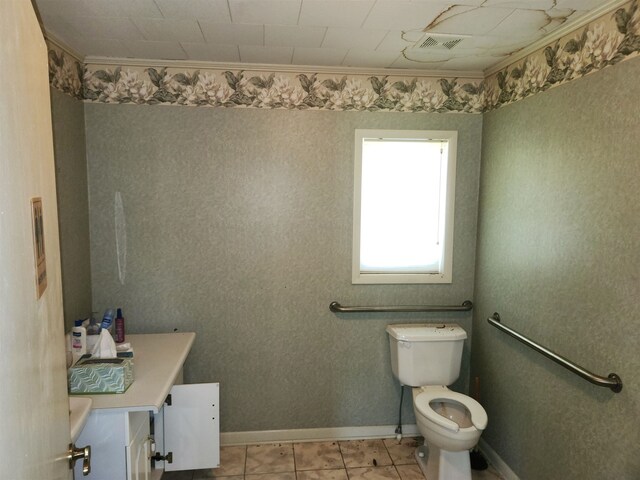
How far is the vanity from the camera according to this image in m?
1.64

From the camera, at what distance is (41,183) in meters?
0.85

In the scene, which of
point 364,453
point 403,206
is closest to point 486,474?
point 364,453

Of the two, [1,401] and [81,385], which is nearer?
[1,401]

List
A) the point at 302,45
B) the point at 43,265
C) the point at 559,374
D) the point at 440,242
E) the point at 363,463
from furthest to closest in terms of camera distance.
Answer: the point at 440,242 < the point at 363,463 < the point at 302,45 < the point at 559,374 < the point at 43,265

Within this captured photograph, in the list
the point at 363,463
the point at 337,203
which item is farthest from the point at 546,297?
the point at 363,463

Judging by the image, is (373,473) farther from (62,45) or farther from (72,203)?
(62,45)

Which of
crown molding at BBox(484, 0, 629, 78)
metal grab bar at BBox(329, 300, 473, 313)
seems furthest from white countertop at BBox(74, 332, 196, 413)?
crown molding at BBox(484, 0, 629, 78)

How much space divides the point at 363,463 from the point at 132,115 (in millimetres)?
2484

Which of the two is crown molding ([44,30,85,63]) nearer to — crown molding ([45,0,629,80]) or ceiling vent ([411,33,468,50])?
crown molding ([45,0,629,80])

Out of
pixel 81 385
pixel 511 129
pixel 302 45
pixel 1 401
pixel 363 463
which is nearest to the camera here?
pixel 1 401

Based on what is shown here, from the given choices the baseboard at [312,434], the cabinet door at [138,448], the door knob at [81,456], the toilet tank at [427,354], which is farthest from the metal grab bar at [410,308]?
the door knob at [81,456]

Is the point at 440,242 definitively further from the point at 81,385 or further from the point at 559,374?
the point at 81,385

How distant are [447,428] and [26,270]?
6.53 feet

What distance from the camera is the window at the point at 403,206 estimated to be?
8.49ft
